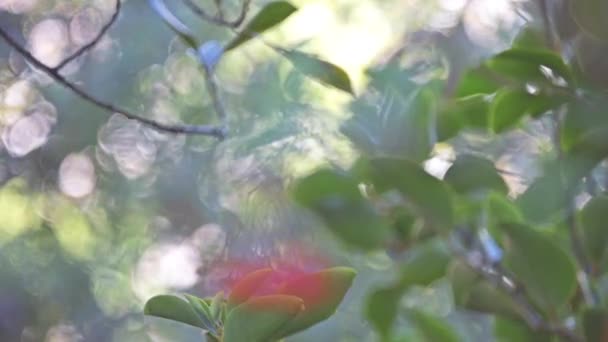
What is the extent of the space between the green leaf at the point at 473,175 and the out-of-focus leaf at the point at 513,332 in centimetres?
7

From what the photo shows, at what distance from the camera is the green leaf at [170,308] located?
0.42 metres

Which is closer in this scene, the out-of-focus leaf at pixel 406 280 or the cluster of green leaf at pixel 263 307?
the cluster of green leaf at pixel 263 307

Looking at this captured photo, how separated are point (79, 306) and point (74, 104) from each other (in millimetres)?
422

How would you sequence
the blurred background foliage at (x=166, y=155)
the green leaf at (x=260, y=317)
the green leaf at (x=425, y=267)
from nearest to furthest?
the green leaf at (x=260, y=317)
the green leaf at (x=425, y=267)
the blurred background foliage at (x=166, y=155)

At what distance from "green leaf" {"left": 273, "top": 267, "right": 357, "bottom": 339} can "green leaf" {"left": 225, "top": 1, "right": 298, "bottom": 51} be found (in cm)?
16

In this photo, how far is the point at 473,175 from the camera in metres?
0.50

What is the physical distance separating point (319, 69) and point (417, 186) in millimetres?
107

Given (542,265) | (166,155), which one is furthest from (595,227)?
(166,155)

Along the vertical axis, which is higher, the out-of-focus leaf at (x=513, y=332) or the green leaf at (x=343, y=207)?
the green leaf at (x=343, y=207)

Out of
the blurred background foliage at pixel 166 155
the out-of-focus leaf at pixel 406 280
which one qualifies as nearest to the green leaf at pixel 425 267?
the out-of-focus leaf at pixel 406 280

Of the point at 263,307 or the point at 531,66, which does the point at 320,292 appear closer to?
the point at 263,307

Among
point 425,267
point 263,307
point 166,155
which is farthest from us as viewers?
point 166,155

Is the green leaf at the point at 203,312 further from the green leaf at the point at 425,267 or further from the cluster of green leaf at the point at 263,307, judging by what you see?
the green leaf at the point at 425,267

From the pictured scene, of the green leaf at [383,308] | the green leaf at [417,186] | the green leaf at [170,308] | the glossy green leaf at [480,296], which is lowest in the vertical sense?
the green leaf at [383,308]
